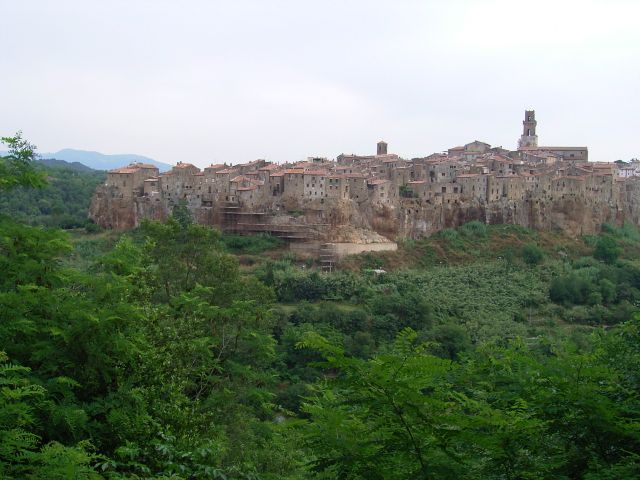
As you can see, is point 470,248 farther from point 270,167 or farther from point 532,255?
point 270,167

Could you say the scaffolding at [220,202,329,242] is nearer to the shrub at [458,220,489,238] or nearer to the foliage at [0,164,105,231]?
the foliage at [0,164,105,231]

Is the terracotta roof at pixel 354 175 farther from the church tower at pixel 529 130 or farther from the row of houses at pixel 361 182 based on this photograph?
the church tower at pixel 529 130

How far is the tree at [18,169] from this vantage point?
1154 cm

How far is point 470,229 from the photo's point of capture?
46719 mm

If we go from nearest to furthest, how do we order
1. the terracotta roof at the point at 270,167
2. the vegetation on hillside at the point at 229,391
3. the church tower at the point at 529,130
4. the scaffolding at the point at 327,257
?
1. the vegetation on hillside at the point at 229,391
2. the scaffolding at the point at 327,257
3. the terracotta roof at the point at 270,167
4. the church tower at the point at 529,130

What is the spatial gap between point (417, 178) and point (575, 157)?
17.2 metres

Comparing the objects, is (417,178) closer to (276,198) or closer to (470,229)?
(470,229)

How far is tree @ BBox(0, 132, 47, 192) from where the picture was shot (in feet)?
37.9

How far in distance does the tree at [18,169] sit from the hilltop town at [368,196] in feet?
97.8

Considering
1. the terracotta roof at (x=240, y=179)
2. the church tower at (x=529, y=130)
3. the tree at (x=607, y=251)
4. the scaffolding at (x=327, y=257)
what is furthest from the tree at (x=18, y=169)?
the church tower at (x=529, y=130)

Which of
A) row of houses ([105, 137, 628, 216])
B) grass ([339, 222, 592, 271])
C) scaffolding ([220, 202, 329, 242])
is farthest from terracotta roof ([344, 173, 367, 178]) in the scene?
grass ([339, 222, 592, 271])

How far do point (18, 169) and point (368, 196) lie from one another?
107 ft

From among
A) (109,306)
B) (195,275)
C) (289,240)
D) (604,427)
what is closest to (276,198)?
(289,240)

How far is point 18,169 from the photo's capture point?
11.9 meters
